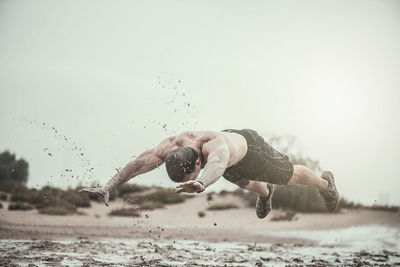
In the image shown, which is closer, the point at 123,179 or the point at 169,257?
the point at 123,179

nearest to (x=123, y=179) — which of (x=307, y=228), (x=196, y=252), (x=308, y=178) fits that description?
(x=308, y=178)

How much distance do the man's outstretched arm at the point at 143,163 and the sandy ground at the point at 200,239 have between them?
1256mm

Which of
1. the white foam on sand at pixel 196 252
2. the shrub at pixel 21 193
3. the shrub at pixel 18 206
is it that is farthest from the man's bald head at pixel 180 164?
the shrub at pixel 21 193

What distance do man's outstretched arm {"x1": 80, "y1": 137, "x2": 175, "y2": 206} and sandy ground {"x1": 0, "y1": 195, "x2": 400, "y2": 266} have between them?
1.26 m

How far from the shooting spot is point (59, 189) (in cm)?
2105

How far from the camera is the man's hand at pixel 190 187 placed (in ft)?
13.1

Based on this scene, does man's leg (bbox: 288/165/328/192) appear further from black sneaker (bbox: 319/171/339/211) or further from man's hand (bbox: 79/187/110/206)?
man's hand (bbox: 79/187/110/206)

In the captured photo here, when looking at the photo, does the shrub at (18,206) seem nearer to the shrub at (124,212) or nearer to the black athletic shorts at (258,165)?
the shrub at (124,212)

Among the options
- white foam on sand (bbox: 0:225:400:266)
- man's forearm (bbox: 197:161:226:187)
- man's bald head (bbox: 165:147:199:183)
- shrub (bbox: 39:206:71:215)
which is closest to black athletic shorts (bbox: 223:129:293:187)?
man's bald head (bbox: 165:147:199:183)

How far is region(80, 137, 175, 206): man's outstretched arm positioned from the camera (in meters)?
5.68

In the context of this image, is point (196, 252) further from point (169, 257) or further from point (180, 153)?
point (180, 153)

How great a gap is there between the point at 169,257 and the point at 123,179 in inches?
138

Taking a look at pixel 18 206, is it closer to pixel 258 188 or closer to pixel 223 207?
pixel 223 207

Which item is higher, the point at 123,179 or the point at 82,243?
the point at 123,179
